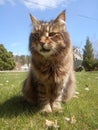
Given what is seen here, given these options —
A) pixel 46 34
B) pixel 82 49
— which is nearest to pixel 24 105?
pixel 46 34

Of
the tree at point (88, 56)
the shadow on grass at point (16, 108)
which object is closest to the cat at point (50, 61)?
the shadow on grass at point (16, 108)

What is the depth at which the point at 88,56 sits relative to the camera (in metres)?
53.6

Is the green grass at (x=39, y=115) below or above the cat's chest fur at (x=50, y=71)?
below

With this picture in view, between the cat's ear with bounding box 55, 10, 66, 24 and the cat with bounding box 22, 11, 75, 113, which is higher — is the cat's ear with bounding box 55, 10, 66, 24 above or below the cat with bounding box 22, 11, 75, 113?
above

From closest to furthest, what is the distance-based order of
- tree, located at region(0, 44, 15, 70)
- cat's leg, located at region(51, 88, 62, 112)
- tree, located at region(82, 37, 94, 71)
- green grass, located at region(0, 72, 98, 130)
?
green grass, located at region(0, 72, 98, 130), cat's leg, located at region(51, 88, 62, 112), tree, located at region(0, 44, 15, 70), tree, located at region(82, 37, 94, 71)

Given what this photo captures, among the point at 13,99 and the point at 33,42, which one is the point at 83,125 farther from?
the point at 13,99

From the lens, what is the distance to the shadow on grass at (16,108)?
15.9 ft

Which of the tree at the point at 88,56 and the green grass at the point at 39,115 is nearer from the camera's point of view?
the green grass at the point at 39,115

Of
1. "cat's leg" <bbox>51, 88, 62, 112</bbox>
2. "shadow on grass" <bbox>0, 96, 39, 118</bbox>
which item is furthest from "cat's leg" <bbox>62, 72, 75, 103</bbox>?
"shadow on grass" <bbox>0, 96, 39, 118</bbox>

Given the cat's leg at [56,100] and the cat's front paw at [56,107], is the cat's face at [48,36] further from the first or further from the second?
the cat's front paw at [56,107]

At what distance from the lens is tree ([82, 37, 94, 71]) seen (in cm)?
4829

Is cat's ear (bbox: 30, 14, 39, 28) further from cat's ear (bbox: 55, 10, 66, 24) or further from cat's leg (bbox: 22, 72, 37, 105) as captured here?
cat's leg (bbox: 22, 72, 37, 105)

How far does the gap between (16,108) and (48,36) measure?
143cm

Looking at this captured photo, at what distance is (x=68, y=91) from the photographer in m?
5.57
